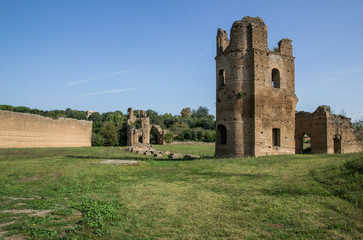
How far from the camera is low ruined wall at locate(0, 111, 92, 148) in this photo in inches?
996

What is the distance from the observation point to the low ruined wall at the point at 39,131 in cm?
2530

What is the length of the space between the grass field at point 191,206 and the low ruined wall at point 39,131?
65.5 feet

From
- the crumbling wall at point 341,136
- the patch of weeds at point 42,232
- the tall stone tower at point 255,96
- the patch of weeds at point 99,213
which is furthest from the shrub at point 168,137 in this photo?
the patch of weeds at point 42,232

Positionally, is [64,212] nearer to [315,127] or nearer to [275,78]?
[275,78]

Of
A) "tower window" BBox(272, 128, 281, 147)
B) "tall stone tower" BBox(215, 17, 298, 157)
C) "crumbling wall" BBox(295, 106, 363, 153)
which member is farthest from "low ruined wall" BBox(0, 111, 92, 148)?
"crumbling wall" BBox(295, 106, 363, 153)

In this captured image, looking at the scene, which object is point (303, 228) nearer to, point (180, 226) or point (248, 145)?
point (180, 226)

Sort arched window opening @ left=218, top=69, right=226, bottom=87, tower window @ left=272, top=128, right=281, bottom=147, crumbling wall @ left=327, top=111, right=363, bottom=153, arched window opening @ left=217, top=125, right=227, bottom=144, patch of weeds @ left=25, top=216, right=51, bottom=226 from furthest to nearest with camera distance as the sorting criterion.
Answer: crumbling wall @ left=327, top=111, right=363, bottom=153 < arched window opening @ left=218, top=69, right=226, bottom=87 < arched window opening @ left=217, top=125, right=227, bottom=144 < tower window @ left=272, top=128, right=281, bottom=147 < patch of weeds @ left=25, top=216, right=51, bottom=226

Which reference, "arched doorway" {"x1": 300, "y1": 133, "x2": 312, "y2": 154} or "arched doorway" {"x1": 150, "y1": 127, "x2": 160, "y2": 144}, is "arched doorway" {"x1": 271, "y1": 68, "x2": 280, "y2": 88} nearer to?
"arched doorway" {"x1": 300, "y1": 133, "x2": 312, "y2": 154}

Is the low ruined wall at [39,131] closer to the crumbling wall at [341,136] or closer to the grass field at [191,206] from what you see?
the grass field at [191,206]

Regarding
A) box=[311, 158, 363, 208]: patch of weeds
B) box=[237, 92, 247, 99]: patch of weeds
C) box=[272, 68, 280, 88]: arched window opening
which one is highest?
box=[272, 68, 280, 88]: arched window opening

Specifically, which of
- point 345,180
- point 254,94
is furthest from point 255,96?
point 345,180

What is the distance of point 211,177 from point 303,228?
4.99 m

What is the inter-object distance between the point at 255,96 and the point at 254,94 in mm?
127

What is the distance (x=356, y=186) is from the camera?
19.2 ft
